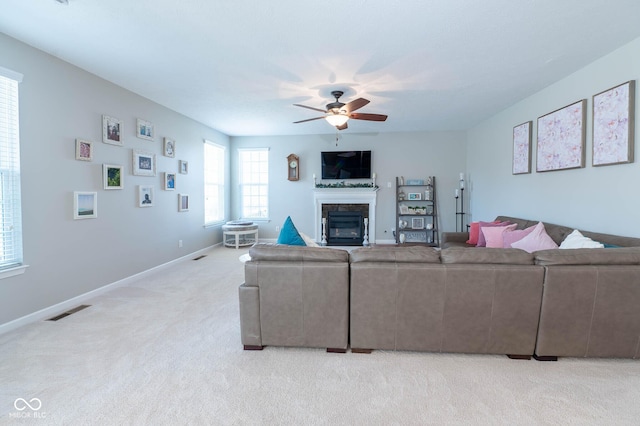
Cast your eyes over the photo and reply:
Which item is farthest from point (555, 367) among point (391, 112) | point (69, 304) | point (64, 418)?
point (69, 304)

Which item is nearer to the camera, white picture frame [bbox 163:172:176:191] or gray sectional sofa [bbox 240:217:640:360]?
gray sectional sofa [bbox 240:217:640:360]

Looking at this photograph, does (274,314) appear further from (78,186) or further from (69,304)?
(78,186)

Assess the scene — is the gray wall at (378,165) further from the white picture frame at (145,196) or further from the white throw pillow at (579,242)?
the white throw pillow at (579,242)

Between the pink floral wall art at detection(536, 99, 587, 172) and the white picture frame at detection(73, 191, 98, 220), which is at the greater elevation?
the pink floral wall art at detection(536, 99, 587, 172)

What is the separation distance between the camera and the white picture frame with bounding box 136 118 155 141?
429cm

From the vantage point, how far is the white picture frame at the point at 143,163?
421 centimetres

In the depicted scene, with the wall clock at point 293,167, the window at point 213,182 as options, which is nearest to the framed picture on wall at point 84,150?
the window at point 213,182

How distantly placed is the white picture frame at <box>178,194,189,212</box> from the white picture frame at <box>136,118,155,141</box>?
1.16m

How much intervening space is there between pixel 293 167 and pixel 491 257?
5.56 metres

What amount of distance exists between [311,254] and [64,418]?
1.69 m

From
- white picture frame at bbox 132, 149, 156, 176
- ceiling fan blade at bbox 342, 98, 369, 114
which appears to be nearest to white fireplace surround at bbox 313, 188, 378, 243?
ceiling fan blade at bbox 342, 98, 369, 114

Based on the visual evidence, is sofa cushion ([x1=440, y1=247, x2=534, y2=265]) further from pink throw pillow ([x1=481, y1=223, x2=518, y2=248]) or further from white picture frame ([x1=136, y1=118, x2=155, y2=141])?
white picture frame ([x1=136, y1=118, x2=155, y2=141])

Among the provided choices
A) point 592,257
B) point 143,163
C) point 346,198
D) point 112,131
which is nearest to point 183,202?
point 143,163

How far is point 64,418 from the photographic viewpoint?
5.35 ft
